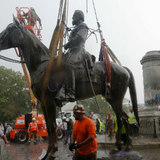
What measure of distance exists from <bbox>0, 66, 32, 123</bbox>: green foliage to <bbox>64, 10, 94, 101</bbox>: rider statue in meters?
25.5

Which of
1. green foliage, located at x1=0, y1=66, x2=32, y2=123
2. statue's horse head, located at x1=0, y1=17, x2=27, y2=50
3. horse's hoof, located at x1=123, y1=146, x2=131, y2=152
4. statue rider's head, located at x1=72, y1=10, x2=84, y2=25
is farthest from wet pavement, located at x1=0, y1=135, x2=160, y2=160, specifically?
green foliage, located at x1=0, y1=66, x2=32, y2=123

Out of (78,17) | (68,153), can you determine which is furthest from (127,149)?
(78,17)

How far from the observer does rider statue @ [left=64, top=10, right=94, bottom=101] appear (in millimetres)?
4945

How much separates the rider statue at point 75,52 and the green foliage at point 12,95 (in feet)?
83.7

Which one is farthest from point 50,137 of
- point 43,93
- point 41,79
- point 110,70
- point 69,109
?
point 69,109

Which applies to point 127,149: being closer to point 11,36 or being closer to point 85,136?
point 85,136

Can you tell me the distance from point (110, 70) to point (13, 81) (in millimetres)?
27468

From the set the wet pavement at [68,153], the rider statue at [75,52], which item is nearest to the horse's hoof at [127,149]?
the wet pavement at [68,153]

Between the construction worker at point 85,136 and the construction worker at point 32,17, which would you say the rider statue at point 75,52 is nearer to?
the construction worker at point 85,136

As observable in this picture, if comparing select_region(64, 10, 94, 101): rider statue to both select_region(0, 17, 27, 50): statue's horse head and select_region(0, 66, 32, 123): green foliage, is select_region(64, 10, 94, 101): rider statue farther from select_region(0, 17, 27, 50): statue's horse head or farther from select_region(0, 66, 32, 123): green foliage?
select_region(0, 66, 32, 123): green foliage

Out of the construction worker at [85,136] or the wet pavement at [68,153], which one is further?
the wet pavement at [68,153]

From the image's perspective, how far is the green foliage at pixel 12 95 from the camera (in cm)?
2967

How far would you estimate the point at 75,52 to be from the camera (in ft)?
17.4

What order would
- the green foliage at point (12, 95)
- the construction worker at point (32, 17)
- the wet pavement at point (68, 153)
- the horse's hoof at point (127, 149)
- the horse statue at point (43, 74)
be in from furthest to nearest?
the green foliage at point (12, 95) → the construction worker at point (32, 17) → the horse's hoof at point (127, 149) → the wet pavement at point (68, 153) → the horse statue at point (43, 74)
